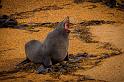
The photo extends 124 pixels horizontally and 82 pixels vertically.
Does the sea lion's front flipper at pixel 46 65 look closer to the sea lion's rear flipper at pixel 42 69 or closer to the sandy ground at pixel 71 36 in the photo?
the sea lion's rear flipper at pixel 42 69

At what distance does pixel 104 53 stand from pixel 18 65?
1761 millimetres

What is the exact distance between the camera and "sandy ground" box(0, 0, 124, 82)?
275 inches

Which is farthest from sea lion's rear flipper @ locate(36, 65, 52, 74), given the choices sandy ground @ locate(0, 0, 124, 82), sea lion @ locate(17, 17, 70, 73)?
sandy ground @ locate(0, 0, 124, 82)

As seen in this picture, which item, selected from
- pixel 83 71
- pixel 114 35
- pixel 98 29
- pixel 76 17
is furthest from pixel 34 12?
pixel 83 71

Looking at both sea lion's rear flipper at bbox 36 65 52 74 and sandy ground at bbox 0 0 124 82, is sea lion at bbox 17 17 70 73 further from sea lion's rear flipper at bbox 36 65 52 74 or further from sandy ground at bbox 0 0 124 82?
sandy ground at bbox 0 0 124 82

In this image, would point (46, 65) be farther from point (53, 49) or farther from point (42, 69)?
point (53, 49)

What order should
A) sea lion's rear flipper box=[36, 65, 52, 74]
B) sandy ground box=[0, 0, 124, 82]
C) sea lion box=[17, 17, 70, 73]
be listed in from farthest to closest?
sea lion box=[17, 17, 70, 73], sea lion's rear flipper box=[36, 65, 52, 74], sandy ground box=[0, 0, 124, 82]

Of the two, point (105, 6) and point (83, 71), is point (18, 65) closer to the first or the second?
point (83, 71)

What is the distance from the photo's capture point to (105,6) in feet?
44.9

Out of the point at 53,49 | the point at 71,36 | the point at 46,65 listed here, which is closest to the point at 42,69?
the point at 46,65

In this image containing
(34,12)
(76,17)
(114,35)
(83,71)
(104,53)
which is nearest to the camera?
(83,71)

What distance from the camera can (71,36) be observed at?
9.95 meters

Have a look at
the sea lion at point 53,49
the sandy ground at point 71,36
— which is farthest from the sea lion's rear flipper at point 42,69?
the sandy ground at point 71,36

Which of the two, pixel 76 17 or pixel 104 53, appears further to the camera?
pixel 76 17
